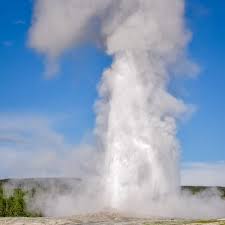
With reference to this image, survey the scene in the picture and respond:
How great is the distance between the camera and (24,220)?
94188mm

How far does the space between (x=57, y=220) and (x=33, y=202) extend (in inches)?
2455

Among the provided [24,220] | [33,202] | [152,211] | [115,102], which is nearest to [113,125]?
[115,102]

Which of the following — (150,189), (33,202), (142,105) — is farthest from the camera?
(33,202)

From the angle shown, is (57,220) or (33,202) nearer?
(57,220)

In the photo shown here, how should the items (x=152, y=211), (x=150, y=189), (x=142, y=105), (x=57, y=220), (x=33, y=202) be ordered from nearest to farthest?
(x=57, y=220)
(x=152, y=211)
(x=150, y=189)
(x=142, y=105)
(x=33, y=202)

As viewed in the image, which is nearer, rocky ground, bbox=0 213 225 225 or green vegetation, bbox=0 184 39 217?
rocky ground, bbox=0 213 225 225

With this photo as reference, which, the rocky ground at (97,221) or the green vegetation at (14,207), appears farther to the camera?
the green vegetation at (14,207)

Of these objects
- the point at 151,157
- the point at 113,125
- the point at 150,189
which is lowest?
the point at 150,189

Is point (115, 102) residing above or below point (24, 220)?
above

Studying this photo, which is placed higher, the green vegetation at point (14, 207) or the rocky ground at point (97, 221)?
the green vegetation at point (14, 207)

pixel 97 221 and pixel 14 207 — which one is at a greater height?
pixel 14 207

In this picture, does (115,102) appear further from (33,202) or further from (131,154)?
(33,202)

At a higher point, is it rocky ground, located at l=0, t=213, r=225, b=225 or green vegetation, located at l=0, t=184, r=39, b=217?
green vegetation, located at l=0, t=184, r=39, b=217

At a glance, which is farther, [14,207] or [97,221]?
[14,207]
